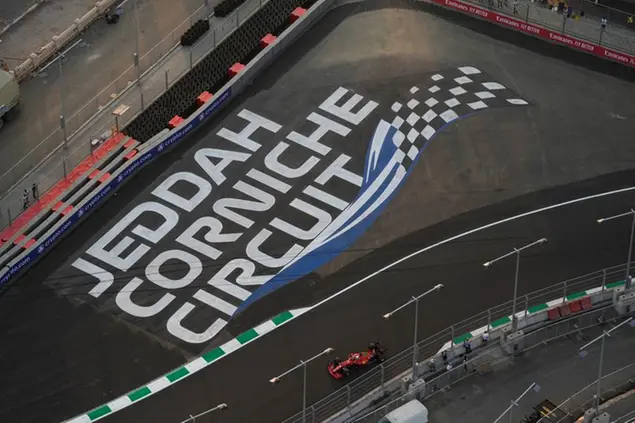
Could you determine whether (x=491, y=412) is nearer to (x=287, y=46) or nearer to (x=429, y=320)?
(x=429, y=320)

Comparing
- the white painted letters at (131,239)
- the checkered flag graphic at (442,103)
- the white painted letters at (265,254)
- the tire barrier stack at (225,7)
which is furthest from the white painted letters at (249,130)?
the tire barrier stack at (225,7)

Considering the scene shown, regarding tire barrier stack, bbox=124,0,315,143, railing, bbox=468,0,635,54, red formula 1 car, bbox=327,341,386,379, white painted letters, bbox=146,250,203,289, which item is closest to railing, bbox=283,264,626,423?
red formula 1 car, bbox=327,341,386,379

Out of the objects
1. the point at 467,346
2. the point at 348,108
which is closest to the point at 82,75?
the point at 348,108

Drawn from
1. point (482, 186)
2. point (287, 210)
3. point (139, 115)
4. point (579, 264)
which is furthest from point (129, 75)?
point (579, 264)

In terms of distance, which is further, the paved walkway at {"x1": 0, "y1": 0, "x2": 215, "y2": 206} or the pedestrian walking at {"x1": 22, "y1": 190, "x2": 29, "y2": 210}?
the paved walkway at {"x1": 0, "y1": 0, "x2": 215, "y2": 206}

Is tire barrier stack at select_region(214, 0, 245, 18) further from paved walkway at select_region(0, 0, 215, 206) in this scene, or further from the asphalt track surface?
the asphalt track surface

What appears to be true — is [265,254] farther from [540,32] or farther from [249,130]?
[540,32]
